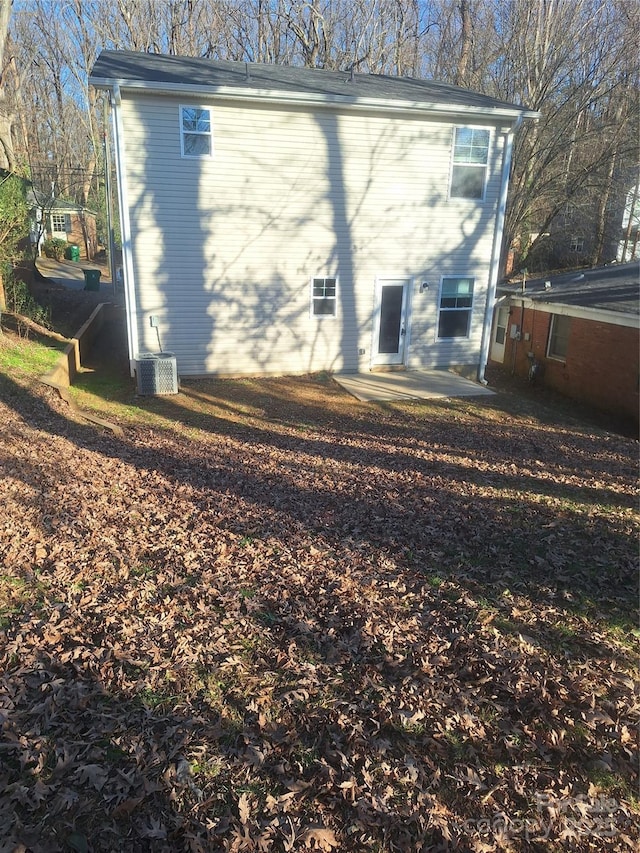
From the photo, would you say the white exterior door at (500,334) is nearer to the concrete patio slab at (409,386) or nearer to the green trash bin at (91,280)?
the concrete patio slab at (409,386)

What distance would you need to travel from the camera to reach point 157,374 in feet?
37.2

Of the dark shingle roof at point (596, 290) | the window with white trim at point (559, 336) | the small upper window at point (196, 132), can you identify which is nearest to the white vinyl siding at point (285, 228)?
the small upper window at point (196, 132)

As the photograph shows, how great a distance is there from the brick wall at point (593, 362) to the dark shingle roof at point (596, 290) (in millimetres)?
491

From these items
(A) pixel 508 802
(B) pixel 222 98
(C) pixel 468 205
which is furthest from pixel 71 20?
(A) pixel 508 802

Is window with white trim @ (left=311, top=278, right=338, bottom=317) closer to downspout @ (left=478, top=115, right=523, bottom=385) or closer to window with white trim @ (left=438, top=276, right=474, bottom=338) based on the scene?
window with white trim @ (left=438, top=276, right=474, bottom=338)

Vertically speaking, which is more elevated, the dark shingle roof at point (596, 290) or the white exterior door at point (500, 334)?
the dark shingle roof at point (596, 290)

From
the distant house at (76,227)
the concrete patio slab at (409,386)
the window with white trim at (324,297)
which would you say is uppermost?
the distant house at (76,227)

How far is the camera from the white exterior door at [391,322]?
1342cm

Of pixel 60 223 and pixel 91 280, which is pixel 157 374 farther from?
pixel 60 223

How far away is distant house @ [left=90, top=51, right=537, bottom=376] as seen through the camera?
37.8ft

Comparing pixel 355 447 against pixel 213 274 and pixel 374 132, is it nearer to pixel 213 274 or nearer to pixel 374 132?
pixel 213 274

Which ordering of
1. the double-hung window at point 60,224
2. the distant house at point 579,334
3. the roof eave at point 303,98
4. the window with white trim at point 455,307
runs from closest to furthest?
1. the roof eave at point 303,98
2. the window with white trim at point 455,307
3. the distant house at point 579,334
4. the double-hung window at point 60,224

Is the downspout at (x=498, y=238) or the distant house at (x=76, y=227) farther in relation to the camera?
the distant house at (x=76, y=227)

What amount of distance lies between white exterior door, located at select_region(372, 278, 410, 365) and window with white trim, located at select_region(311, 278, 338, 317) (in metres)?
1.06
